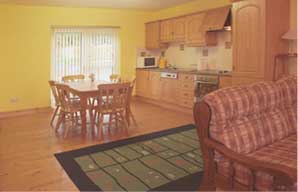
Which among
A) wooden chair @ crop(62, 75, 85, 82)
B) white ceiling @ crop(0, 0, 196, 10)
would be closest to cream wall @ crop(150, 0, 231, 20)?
white ceiling @ crop(0, 0, 196, 10)

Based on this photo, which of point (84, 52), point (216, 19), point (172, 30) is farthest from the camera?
point (84, 52)

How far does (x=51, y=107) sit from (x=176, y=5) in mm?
3775

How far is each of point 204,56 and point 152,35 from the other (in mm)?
1742

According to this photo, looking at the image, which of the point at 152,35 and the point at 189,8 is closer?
the point at 189,8

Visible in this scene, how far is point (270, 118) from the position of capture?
2531 mm

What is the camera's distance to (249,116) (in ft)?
7.76

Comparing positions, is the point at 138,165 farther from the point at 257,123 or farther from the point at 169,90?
the point at 169,90

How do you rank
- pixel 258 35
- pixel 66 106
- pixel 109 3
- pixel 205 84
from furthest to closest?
pixel 109 3, pixel 205 84, pixel 66 106, pixel 258 35

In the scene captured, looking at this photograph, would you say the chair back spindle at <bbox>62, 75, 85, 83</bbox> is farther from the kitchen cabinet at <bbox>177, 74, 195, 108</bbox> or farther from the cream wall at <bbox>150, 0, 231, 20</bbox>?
the cream wall at <bbox>150, 0, 231, 20</bbox>

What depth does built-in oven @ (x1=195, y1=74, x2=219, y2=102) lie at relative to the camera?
5219 mm

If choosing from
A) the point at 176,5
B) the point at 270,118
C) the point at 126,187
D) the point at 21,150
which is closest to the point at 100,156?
the point at 126,187

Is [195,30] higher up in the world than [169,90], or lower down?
higher up

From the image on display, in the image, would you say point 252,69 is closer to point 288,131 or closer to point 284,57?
point 284,57

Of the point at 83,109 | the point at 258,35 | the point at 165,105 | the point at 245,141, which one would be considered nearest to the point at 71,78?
the point at 83,109
